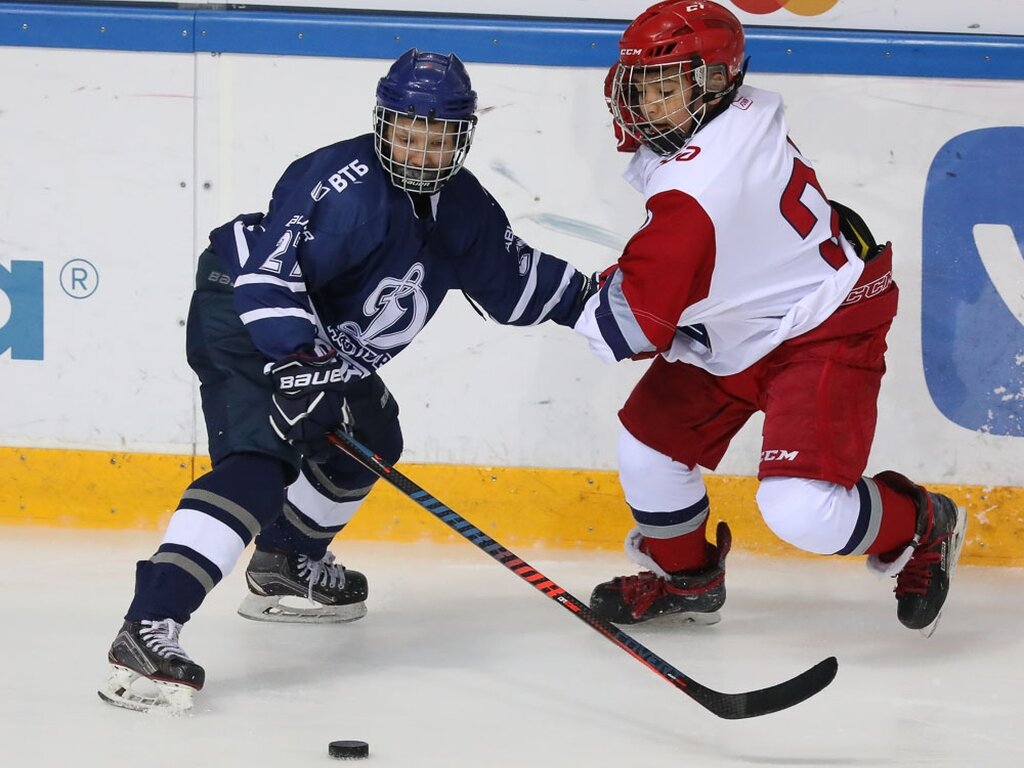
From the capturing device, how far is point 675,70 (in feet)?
7.65

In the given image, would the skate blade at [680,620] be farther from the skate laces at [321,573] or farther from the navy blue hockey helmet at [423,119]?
the navy blue hockey helmet at [423,119]

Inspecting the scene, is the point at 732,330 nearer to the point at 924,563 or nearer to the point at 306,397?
the point at 924,563

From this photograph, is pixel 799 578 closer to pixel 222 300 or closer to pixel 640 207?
pixel 640 207

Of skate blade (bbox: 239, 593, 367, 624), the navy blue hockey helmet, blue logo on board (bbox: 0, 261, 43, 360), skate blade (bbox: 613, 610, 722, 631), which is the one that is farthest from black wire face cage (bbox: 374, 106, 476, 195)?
blue logo on board (bbox: 0, 261, 43, 360)

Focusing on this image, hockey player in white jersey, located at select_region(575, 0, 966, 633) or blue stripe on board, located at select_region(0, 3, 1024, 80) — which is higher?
blue stripe on board, located at select_region(0, 3, 1024, 80)

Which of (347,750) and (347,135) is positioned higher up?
(347,135)

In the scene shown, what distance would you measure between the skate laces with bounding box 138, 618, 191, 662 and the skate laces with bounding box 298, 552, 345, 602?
0.58 meters

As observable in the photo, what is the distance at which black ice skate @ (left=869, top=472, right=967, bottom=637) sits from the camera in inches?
103

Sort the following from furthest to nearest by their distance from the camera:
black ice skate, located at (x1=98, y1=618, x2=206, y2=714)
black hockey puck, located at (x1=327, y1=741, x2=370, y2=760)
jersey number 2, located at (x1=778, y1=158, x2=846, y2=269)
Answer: jersey number 2, located at (x1=778, y1=158, x2=846, y2=269) < black ice skate, located at (x1=98, y1=618, x2=206, y2=714) < black hockey puck, located at (x1=327, y1=741, x2=370, y2=760)

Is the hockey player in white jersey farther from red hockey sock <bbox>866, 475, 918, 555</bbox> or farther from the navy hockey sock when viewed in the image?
the navy hockey sock

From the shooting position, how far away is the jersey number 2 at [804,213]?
Result: 7.89 ft

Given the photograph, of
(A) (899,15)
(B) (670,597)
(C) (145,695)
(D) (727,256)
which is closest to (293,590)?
(C) (145,695)

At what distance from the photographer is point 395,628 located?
2754 mm

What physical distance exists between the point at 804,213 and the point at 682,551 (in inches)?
28.9
